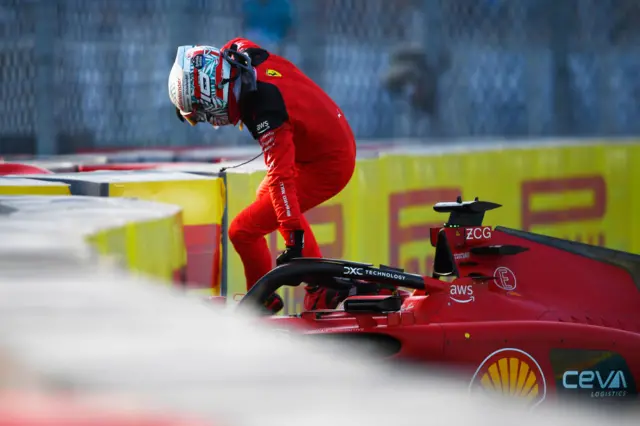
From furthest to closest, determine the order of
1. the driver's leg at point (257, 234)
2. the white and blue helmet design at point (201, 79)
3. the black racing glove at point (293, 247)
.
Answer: the driver's leg at point (257, 234) < the white and blue helmet design at point (201, 79) < the black racing glove at point (293, 247)

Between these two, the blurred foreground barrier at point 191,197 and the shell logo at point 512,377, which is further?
the blurred foreground barrier at point 191,197

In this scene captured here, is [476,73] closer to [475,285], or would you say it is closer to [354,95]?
[354,95]

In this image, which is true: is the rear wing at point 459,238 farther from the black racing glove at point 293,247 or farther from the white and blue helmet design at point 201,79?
the white and blue helmet design at point 201,79

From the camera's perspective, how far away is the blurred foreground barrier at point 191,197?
7.08 meters

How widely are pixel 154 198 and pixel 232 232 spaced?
2.04 feet

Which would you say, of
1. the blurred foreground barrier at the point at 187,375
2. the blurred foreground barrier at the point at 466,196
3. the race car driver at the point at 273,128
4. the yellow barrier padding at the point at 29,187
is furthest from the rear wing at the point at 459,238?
the blurred foreground barrier at the point at 187,375

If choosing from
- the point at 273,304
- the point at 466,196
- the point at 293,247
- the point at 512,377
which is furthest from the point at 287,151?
the point at 466,196

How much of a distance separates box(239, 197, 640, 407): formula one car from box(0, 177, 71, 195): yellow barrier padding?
1.72m

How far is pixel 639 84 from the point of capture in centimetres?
1306

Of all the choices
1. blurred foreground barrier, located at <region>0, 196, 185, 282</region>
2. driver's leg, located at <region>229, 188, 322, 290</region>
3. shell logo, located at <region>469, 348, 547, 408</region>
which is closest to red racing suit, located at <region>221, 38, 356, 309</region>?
driver's leg, located at <region>229, 188, 322, 290</region>

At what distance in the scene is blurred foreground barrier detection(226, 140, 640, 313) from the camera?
8281 millimetres

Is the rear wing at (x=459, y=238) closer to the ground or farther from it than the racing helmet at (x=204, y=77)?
closer to the ground

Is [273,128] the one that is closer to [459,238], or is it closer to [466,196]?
[459,238]

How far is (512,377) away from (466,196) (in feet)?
14.0
